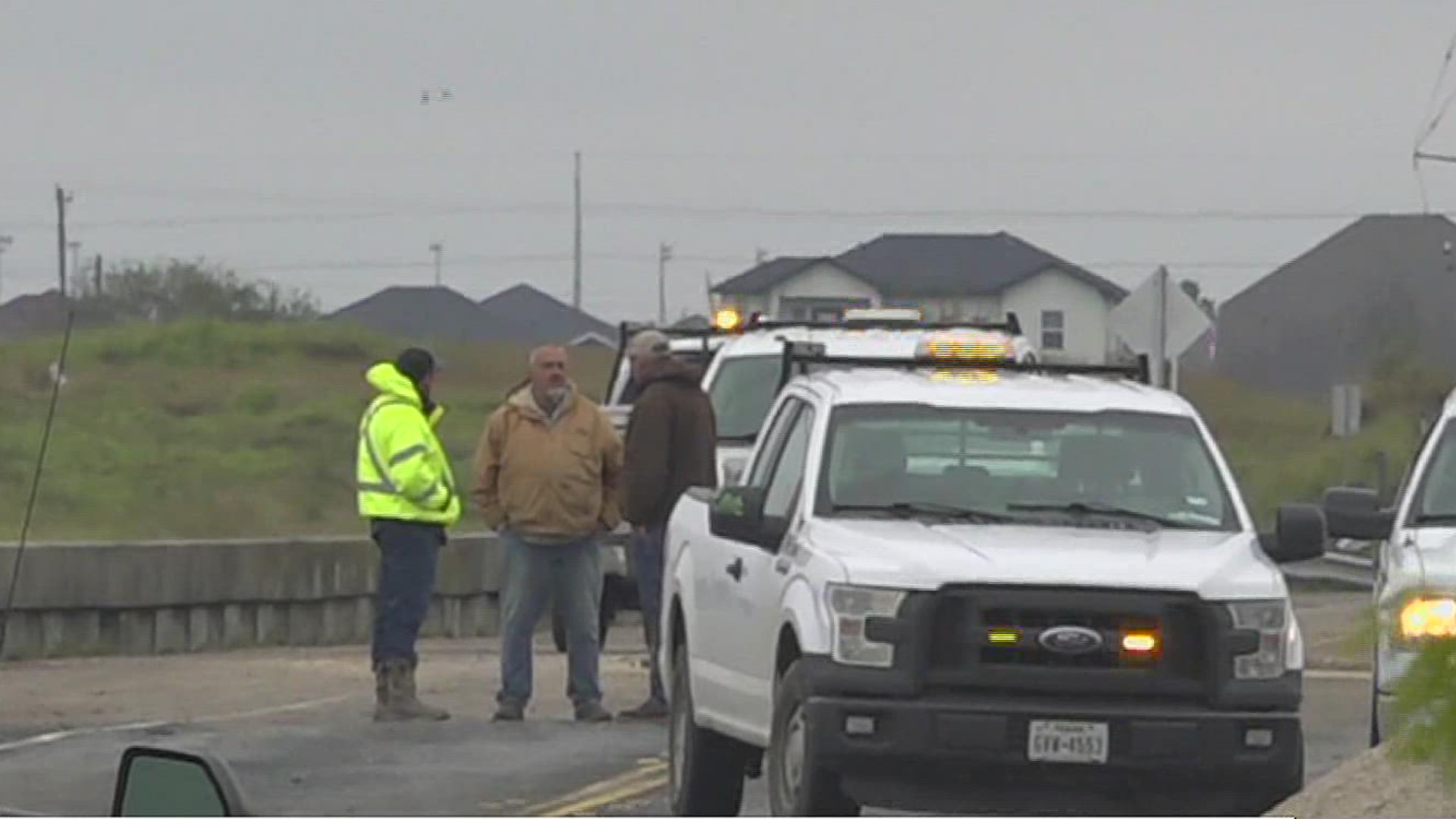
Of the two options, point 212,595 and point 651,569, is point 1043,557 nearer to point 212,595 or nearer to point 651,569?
point 651,569

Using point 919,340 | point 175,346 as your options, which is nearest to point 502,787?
point 919,340

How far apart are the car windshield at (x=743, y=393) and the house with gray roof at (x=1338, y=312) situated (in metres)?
23.4

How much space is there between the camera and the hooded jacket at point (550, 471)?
1600 centimetres

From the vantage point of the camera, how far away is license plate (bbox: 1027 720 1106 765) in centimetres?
1000

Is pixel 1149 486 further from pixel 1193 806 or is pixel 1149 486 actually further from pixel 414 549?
pixel 414 549

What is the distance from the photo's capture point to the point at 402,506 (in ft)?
52.4

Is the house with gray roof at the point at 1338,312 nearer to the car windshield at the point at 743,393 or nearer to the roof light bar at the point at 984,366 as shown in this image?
the car windshield at the point at 743,393

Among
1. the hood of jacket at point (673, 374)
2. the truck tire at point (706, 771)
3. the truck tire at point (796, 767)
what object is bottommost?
the truck tire at point (706, 771)

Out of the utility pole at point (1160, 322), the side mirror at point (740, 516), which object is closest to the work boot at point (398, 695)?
the side mirror at point (740, 516)

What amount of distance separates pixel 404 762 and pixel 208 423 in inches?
1215

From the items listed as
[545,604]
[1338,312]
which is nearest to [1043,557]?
[545,604]

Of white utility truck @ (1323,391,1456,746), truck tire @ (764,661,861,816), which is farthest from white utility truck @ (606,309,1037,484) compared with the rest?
truck tire @ (764,661,861,816)

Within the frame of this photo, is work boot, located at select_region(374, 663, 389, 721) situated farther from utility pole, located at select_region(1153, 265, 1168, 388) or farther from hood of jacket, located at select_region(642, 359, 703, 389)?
utility pole, located at select_region(1153, 265, 1168, 388)

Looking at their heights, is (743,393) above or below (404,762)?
above
